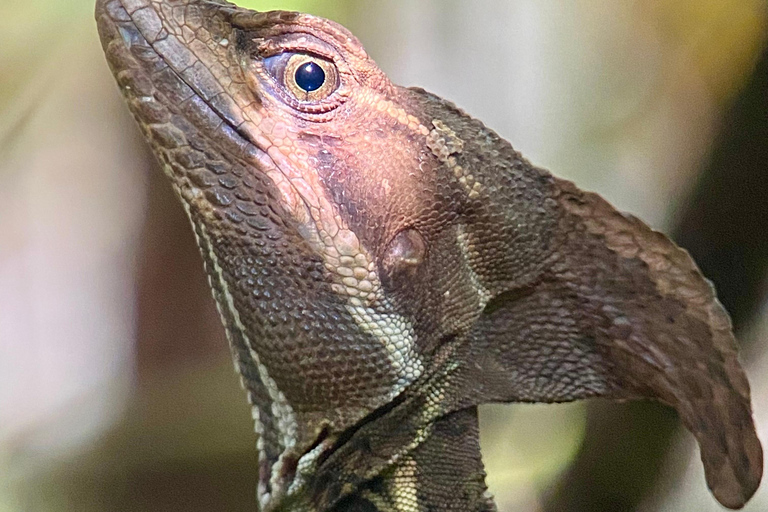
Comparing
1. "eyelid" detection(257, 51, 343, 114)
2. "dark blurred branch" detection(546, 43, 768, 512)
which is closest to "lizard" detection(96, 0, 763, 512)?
"eyelid" detection(257, 51, 343, 114)

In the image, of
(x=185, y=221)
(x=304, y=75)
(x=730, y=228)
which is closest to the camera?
(x=304, y=75)

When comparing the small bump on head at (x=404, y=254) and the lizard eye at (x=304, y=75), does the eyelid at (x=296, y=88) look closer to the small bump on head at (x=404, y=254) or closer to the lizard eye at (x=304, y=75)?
the lizard eye at (x=304, y=75)

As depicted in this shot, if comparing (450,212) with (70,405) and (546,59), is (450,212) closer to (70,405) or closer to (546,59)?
(546,59)

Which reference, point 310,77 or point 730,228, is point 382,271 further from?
point 730,228

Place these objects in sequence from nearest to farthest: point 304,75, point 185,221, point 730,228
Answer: point 304,75
point 730,228
point 185,221

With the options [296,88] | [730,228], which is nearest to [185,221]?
[296,88]
